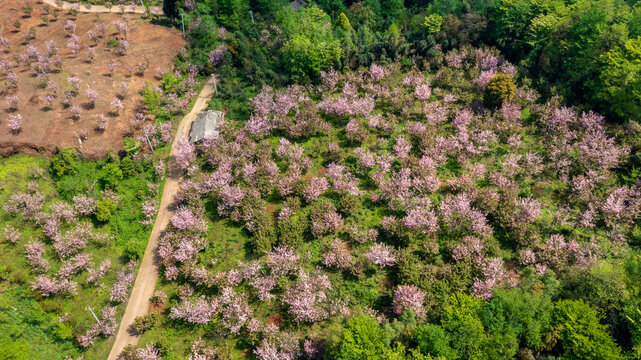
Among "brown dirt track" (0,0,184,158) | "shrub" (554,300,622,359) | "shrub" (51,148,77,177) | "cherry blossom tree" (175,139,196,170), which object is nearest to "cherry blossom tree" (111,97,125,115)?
"brown dirt track" (0,0,184,158)

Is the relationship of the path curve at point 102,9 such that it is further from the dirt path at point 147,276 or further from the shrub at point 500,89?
the shrub at point 500,89

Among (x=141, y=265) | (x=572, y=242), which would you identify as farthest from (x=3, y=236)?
(x=572, y=242)

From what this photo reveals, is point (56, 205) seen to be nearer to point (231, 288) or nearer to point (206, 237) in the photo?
point (206, 237)

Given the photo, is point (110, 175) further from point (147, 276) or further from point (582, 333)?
point (582, 333)

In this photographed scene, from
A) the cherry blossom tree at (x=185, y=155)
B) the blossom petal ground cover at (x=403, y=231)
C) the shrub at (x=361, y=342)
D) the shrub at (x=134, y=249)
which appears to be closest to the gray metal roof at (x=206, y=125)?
the blossom petal ground cover at (x=403, y=231)

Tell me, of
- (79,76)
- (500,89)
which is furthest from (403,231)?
(79,76)

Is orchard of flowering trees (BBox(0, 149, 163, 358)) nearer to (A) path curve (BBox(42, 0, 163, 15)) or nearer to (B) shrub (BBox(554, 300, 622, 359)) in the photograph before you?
(A) path curve (BBox(42, 0, 163, 15))

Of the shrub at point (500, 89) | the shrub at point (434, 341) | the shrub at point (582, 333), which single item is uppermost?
the shrub at point (500, 89)
